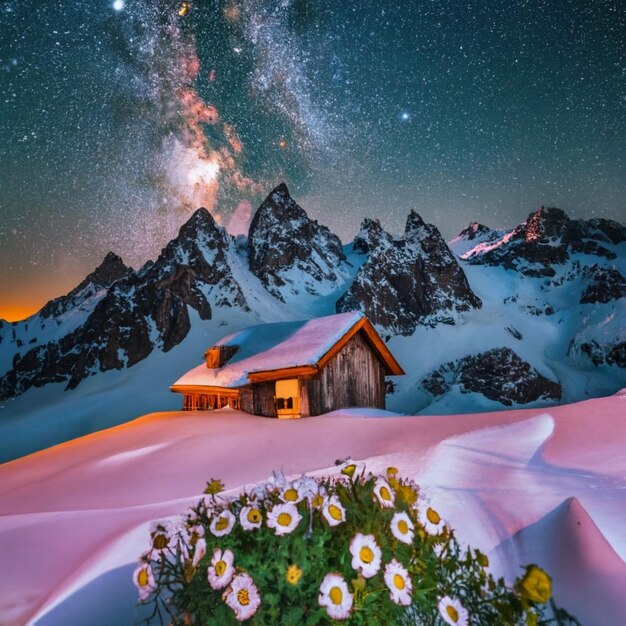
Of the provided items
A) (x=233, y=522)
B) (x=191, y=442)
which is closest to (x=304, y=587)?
(x=233, y=522)

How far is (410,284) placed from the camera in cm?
8088

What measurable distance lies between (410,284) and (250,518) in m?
80.8

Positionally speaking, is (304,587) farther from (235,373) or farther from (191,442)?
(235,373)

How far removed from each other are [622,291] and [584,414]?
8809cm

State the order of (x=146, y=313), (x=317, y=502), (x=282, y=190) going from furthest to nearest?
(x=282, y=190) < (x=146, y=313) < (x=317, y=502)

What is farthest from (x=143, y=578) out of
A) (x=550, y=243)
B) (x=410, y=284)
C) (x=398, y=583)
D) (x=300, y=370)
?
(x=550, y=243)

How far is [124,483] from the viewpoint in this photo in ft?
24.3

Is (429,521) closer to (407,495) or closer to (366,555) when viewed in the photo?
(407,495)

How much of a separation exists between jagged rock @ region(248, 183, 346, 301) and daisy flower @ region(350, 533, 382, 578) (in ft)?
235

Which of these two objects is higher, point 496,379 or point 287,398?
point 496,379

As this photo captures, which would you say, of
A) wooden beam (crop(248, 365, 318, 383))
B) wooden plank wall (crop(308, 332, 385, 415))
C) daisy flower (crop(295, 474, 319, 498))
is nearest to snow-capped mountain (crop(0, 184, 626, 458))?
wooden beam (crop(248, 365, 318, 383))

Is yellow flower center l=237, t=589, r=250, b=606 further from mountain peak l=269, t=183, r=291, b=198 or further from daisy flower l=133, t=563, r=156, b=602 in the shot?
mountain peak l=269, t=183, r=291, b=198

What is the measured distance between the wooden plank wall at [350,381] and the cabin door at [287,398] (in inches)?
17.8

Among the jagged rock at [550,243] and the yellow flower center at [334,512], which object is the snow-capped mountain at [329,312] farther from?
the yellow flower center at [334,512]
